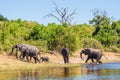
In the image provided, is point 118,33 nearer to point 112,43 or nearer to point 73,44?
point 112,43

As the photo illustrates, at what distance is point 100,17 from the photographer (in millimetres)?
112688

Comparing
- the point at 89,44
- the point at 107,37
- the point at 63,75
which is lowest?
the point at 63,75

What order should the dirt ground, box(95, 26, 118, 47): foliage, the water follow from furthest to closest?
box(95, 26, 118, 47): foliage
the dirt ground
the water

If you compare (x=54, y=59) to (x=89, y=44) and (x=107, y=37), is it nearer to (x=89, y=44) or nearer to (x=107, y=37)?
(x=89, y=44)

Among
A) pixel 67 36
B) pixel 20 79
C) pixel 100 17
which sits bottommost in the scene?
pixel 20 79

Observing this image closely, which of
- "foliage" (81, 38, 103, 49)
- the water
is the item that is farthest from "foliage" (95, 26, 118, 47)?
the water

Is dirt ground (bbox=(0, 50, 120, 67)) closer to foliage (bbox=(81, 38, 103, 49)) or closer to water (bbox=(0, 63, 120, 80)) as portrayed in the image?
foliage (bbox=(81, 38, 103, 49))

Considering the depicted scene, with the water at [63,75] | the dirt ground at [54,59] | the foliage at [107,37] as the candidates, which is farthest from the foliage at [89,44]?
the water at [63,75]

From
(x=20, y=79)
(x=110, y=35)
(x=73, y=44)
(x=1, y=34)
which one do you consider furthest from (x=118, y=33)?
(x=20, y=79)

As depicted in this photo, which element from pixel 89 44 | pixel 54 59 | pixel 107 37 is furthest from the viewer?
pixel 107 37

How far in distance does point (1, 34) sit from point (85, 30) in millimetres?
61248

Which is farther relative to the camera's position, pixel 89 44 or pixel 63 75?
pixel 89 44

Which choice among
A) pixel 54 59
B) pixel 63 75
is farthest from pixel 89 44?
pixel 63 75

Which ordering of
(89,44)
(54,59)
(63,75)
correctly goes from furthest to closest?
(89,44) → (54,59) → (63,75)
